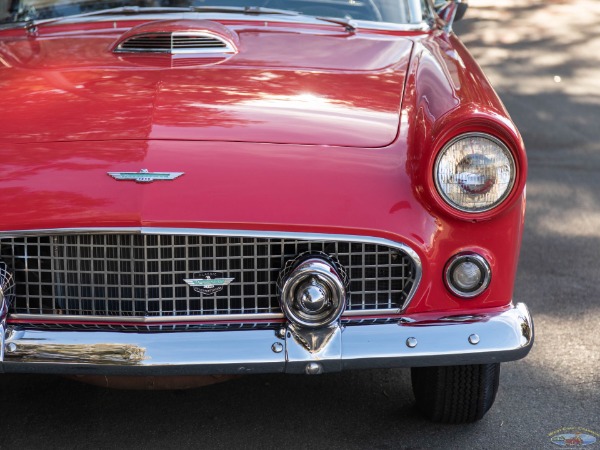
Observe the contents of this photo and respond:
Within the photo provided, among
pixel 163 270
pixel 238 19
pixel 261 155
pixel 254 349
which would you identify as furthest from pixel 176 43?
pixel 254 349

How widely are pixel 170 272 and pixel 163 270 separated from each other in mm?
21

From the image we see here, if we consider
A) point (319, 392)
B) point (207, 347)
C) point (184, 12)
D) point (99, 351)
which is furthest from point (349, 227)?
point (184, 12)

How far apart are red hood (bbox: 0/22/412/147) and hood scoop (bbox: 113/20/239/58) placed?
0.21 ft

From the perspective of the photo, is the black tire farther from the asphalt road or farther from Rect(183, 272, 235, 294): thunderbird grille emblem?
Rect(183, 272, 235, 294): thunderbird grille emblem

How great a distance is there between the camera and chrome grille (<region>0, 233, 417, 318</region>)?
9.27 feet

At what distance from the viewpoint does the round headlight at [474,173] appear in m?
2.88

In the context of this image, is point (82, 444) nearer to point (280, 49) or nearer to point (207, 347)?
point (207, 347)

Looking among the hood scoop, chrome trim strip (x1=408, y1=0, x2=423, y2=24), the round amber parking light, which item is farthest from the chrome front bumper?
chrome trim strip (x1=408, y1=0, x2=423, y2=24)

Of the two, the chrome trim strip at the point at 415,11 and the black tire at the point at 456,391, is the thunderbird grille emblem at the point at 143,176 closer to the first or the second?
the black tire at the point at 456,391

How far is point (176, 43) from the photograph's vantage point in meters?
3.59

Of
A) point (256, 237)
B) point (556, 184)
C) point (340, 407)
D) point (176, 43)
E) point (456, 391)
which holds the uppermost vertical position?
point (176, 43)

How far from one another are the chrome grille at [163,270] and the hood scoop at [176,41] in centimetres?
98

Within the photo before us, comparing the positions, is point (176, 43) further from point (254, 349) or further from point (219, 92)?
point (254, 349)

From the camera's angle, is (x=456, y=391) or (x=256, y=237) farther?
(x=456, y=391)
